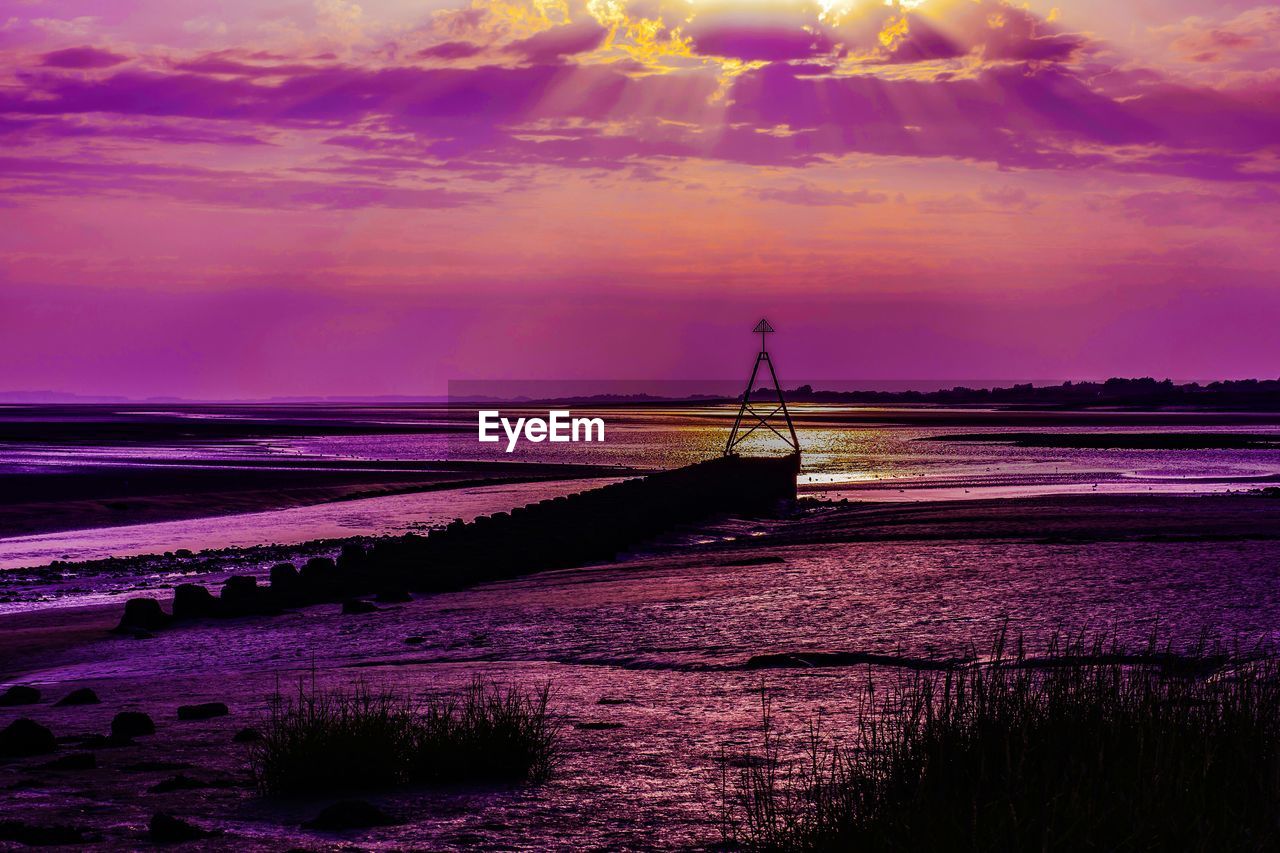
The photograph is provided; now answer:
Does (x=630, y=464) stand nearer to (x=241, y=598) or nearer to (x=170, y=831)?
(x=241, y=598)

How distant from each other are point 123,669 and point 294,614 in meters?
3.93

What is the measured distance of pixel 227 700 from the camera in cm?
1098

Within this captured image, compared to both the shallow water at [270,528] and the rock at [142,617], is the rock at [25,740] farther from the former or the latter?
the shallow water at [270,528]

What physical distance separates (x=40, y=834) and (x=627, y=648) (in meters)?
7.24

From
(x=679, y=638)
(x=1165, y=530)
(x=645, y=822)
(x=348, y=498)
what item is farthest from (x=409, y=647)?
(x=348, y=498)

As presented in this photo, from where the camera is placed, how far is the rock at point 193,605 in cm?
1778

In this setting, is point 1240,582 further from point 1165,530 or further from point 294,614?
point 294,614

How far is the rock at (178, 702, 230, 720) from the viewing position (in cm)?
1009

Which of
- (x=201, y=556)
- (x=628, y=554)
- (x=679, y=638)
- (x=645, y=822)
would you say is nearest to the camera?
(x=645, y=822)

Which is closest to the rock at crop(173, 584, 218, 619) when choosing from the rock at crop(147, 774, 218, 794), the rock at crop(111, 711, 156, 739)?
the rock at crop(111, 711, 156, 739)

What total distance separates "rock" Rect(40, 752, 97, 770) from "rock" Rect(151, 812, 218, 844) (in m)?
1.97

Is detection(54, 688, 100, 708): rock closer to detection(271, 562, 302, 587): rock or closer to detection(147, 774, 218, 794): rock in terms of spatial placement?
detection(147, 774, 218, 794): rock

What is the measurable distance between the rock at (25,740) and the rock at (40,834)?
7.30 feet

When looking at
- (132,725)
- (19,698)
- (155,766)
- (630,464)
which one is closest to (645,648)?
(132,725)
